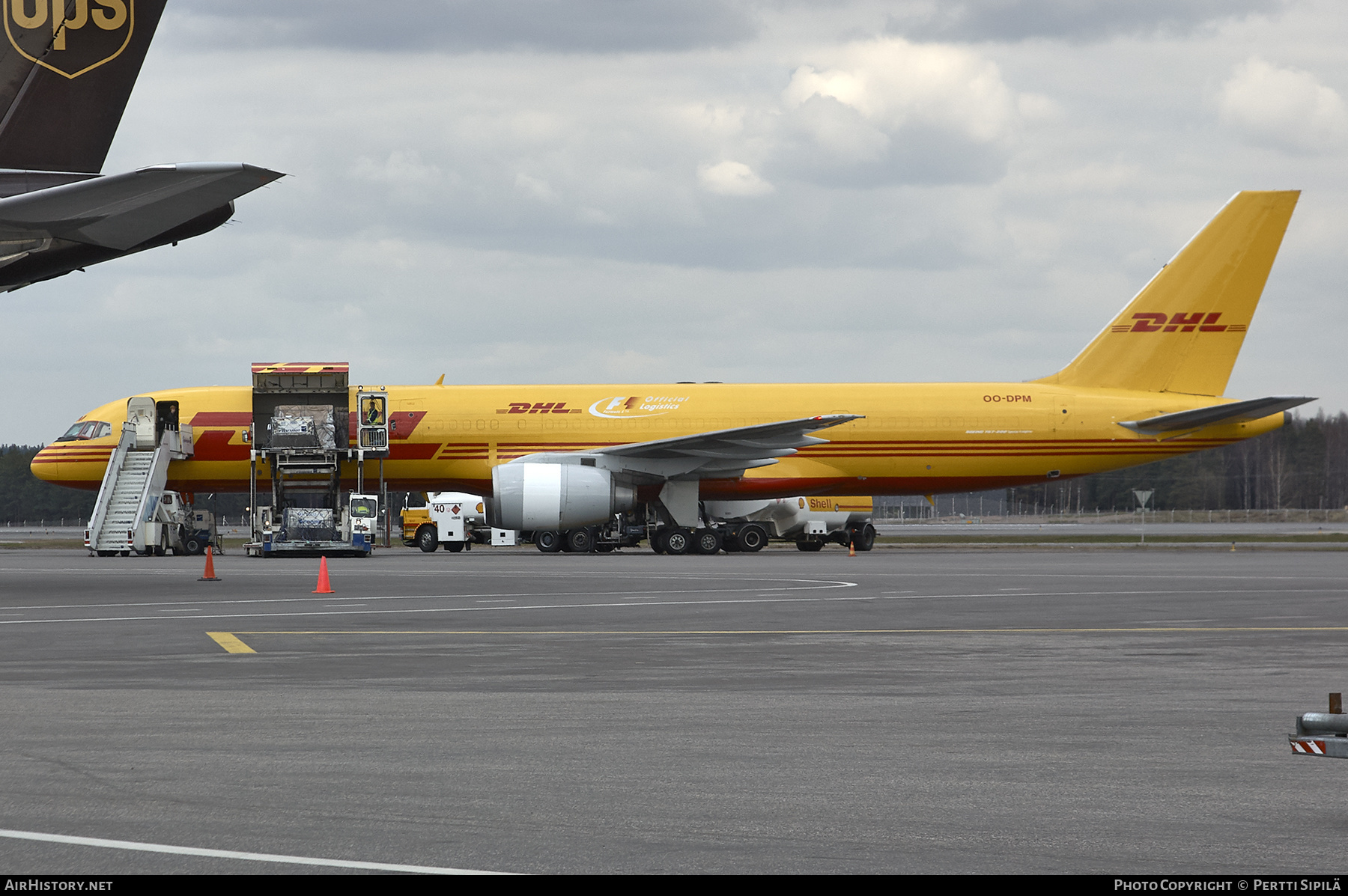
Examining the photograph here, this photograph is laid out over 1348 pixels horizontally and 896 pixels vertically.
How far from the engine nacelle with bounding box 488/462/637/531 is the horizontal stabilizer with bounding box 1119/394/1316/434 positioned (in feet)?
47.6

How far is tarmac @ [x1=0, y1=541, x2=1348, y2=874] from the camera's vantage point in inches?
203

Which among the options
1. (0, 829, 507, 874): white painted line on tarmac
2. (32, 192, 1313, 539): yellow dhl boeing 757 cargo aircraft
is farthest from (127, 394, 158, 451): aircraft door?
(0, 829, 507, 874): white painted line on tarmac

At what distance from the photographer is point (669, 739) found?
300 inches

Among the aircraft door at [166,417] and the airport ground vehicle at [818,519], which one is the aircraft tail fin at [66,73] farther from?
the airport ground vehicle at [818,519]

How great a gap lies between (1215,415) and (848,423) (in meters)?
9.65

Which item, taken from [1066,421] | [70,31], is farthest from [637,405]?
[70,31]

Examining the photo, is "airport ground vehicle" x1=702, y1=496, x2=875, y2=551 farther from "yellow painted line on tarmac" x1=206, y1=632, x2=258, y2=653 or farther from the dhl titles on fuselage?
"yellow painted line on tarmac" x1=206, y1=632, x2=258, y2=653

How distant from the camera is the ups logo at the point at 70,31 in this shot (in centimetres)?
1753

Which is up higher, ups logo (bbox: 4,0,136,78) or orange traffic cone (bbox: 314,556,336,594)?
ups logo (bbox: 4,0,136,78)

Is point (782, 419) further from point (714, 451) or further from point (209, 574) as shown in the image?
point (209, 574)

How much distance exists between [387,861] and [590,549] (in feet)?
109

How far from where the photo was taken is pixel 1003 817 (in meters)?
5.66

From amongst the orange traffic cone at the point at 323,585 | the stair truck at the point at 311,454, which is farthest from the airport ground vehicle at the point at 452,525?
the orange traffic cone at the point at 323,585

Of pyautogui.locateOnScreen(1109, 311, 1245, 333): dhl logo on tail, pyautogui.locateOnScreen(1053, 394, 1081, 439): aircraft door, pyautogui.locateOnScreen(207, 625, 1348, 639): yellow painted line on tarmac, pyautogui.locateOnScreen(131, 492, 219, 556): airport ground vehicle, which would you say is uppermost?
pyautogui.locateOnScreen(1109, 311, 1245, 333): dhl logo on tail
